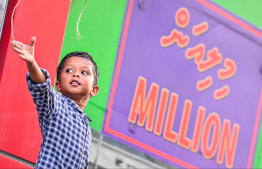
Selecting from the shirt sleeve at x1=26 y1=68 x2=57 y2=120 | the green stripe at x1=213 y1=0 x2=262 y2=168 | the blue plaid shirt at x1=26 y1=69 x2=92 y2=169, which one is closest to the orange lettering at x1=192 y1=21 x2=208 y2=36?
the green stripe at x1=213 y1=0 x2=262 y2=168

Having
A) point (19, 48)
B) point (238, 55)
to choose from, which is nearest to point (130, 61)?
point (238, 55)

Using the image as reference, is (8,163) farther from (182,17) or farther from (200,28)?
(200,28)

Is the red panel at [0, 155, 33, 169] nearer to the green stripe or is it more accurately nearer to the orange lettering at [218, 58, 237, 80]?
the orange lettering at [218, 58, 237, 80]

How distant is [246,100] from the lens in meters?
5.44

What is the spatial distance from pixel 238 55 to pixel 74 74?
3224 mm

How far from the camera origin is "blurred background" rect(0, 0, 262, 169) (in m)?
4.38

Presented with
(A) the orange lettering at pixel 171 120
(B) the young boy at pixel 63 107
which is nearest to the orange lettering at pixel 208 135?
(A) the orange lettering at pixel 171 120

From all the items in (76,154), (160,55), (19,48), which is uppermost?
(160,55)

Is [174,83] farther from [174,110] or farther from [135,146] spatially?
Answer: [135,146]

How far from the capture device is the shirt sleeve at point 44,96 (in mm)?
2193

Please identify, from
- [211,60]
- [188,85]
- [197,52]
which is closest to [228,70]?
[211,60]

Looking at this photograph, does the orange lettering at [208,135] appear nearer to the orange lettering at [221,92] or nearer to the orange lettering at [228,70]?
the orange lettering at [221,92]

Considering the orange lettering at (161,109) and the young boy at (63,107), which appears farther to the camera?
the orange lettering at (161,109)

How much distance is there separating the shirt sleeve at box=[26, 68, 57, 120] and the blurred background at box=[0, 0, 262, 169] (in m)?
1.56
